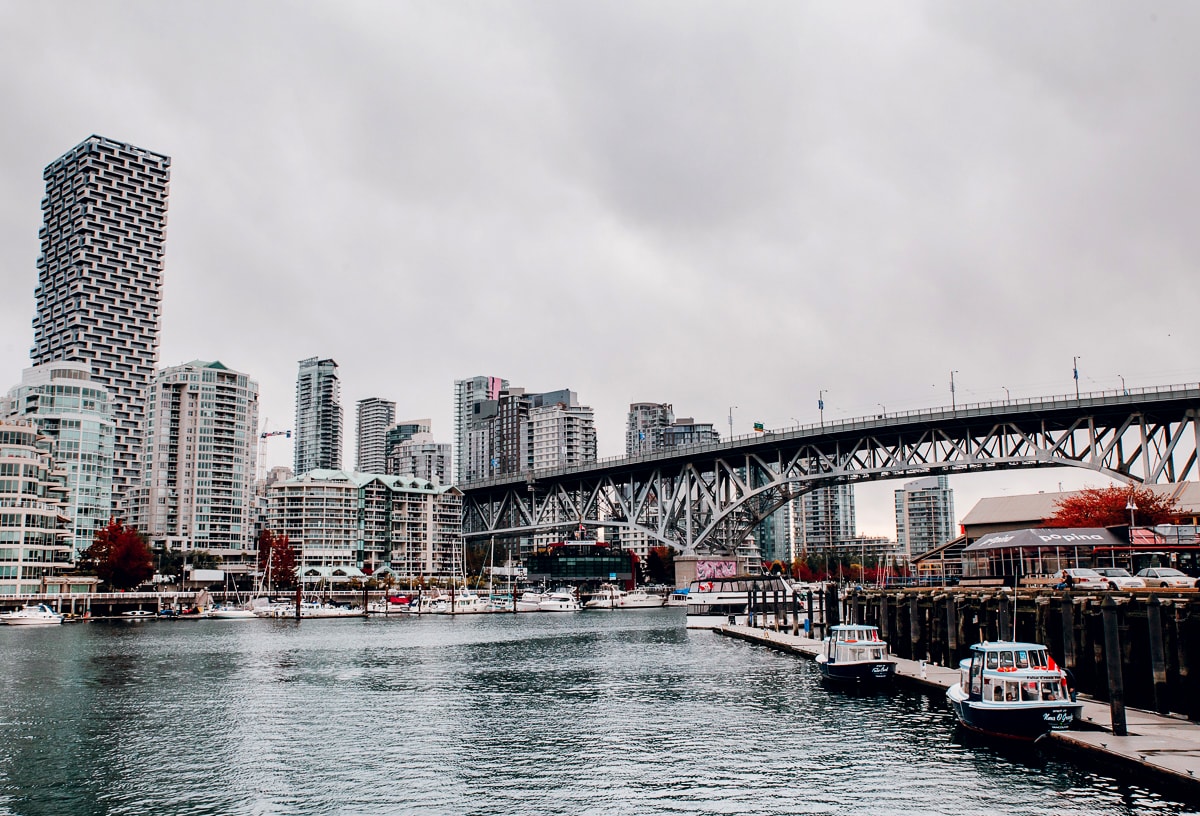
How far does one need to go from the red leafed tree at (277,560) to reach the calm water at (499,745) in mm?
116665

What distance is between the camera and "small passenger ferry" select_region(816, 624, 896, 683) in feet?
163

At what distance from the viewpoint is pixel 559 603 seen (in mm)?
171625

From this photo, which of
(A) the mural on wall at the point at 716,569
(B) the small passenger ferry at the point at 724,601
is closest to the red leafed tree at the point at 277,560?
(A) the mural on wall at the point at 716,569

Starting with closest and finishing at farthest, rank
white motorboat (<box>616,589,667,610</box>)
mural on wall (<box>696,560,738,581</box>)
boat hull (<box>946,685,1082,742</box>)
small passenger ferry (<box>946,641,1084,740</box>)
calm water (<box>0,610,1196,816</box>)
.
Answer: calm water (<box>0,610,1196,816</box>) < boat hull (<box>946,685,1082,742</box>) < small passenger ferry (<box>946,641,1084,740</box>) < mural on wall (<box>696,560,738,581</box>) < white motorboat (<box>616,589,667,610</box>)

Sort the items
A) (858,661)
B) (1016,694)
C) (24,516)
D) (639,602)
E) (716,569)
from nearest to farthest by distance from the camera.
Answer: (1016,694) < (858,661) < (24,516) < (716,569) < (639,602)

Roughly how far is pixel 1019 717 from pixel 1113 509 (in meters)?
72.3

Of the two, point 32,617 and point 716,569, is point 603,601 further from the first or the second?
point 32,617

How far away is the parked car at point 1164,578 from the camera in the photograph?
146 ft

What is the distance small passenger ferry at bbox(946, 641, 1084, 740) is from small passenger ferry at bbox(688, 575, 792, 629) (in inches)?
2663

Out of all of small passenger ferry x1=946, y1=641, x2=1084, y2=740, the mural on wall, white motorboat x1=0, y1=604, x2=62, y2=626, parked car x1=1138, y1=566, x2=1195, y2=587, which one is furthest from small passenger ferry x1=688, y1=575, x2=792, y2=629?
white motorboat x1=0, y1=604, x2=62, y2=626

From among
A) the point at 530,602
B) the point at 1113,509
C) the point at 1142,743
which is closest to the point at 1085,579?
the point at 1142,743

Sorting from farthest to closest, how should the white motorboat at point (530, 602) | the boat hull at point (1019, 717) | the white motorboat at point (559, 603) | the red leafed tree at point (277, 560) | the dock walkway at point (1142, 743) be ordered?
the red leafed tree at point (277, 560) → the white motorboat at point (559, 603) → the white motorboat at point (530, 602) → the boat hull at point (1019, 717) → the dock walkway at point (1142, 743)

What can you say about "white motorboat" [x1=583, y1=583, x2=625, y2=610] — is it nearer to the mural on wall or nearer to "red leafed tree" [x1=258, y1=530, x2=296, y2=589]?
the mural on wall

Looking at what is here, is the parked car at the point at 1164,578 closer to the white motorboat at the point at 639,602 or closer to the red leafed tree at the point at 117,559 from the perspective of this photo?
the white motorboat at the point at 639,602
